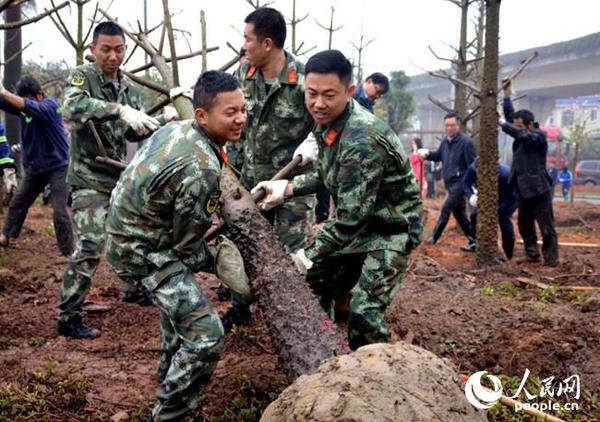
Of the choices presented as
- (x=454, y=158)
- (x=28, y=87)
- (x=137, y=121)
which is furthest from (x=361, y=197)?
(x=454, y=158)

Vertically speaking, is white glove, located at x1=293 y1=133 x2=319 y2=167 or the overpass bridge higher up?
the overpass bridge

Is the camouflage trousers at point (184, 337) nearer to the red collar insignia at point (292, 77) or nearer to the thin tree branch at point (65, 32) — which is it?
the red collar insignia at point (292, 77)

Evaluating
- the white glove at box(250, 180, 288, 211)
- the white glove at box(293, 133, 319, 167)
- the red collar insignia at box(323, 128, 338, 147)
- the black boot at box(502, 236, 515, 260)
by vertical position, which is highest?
the red collar insignia at box(323, 128, 338, 147)

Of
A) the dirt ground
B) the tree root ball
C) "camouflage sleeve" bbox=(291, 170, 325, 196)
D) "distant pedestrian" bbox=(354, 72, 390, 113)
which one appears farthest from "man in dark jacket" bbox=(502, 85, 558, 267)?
the tree root ball

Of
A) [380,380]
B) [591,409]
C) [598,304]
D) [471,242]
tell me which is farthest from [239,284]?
[471,242]

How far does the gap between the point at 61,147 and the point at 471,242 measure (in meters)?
5.43

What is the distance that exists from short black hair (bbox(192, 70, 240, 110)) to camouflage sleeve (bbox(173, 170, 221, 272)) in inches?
14.2

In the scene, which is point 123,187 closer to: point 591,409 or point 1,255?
point 591,409

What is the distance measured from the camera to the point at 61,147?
639cm

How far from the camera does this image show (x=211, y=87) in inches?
113

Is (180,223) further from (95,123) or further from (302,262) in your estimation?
(95,123)

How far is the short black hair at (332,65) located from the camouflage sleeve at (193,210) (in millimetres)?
789

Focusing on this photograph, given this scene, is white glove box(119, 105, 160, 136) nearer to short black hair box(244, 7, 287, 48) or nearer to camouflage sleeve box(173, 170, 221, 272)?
short black hair box(244, 7, 287, 48)

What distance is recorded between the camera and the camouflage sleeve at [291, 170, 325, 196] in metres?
3.62
